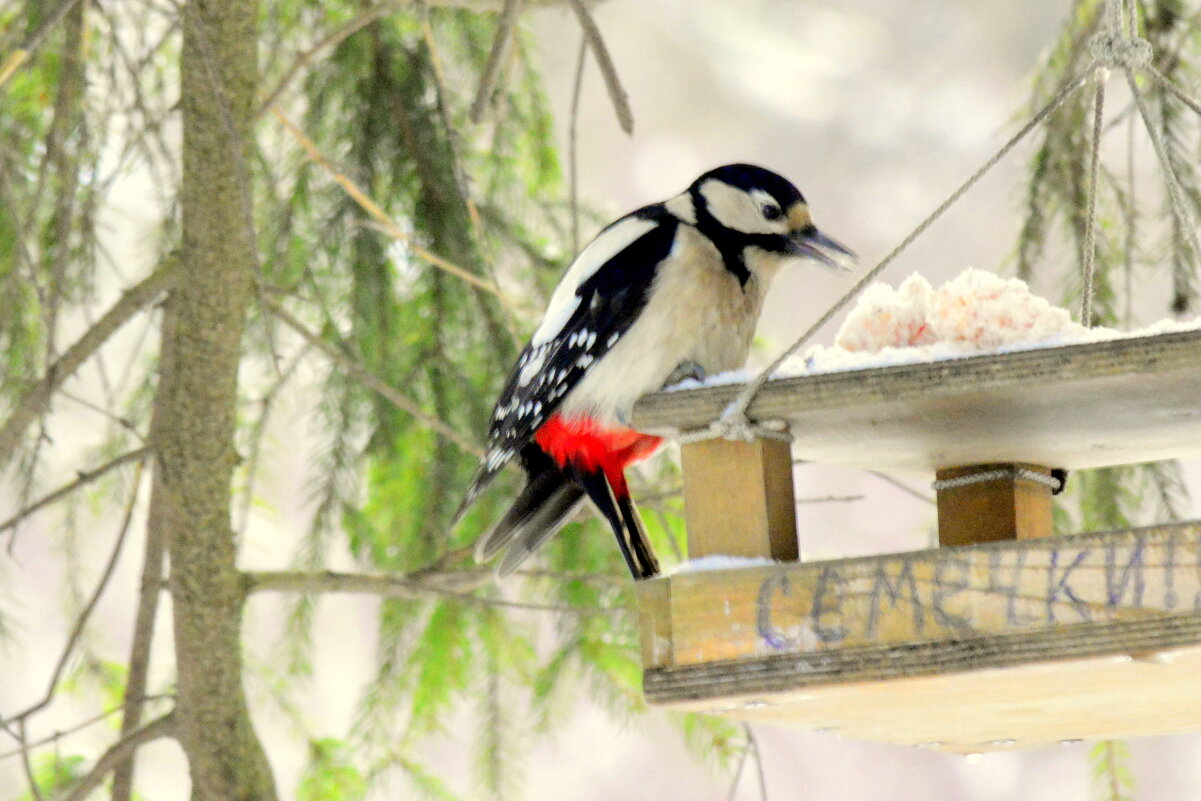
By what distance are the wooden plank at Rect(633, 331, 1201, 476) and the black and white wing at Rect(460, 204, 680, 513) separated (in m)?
0.33

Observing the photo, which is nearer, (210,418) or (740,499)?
(740,499)

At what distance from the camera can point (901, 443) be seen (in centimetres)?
187

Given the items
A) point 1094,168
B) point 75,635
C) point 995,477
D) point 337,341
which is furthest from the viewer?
point 337,341

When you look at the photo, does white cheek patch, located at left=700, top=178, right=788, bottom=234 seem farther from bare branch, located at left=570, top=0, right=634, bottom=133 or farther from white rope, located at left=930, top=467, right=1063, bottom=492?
white rope, located at left=930, top=467, right=1063, bottom=492

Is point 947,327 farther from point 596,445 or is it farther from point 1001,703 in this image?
point 596,445

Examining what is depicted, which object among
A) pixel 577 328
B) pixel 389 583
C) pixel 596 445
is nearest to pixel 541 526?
pixel 596 445

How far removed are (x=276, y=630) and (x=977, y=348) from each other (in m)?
4.54

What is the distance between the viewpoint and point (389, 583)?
254 cm

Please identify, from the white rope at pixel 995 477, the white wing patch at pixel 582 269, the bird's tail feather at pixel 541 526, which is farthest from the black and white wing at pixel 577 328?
the white rope at pixel 995 477

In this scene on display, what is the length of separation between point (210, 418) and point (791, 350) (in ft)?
4.06

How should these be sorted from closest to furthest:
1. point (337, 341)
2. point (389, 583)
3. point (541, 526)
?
1. point (541, 526)
2. point (389, 583)
3. point (337, 341)

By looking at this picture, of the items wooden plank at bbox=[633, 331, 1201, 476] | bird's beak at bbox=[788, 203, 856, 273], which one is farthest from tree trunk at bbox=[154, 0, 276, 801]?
wooden plank at bbox=[633, 331, 1201, 476]

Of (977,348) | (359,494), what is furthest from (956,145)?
(977,348)

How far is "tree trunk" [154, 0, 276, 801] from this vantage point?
251cm
